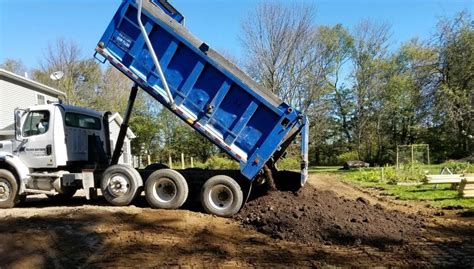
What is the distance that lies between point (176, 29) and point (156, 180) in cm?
342

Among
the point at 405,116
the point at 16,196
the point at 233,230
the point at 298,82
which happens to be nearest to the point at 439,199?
the point at 233,230

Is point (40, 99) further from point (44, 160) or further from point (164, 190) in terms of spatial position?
point (164, 190)

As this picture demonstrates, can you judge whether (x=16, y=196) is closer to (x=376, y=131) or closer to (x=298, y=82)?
(x=298, y=82)

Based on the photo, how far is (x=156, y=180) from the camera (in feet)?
32.8

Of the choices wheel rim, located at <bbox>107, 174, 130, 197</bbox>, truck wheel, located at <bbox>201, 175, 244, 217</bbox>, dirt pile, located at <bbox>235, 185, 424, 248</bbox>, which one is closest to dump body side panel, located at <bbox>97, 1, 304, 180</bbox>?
truck wheel, located at <bbox>201, 175, 244, 217</bbox>

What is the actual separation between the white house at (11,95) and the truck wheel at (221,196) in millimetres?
16216

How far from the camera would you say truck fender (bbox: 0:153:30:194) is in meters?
10.8

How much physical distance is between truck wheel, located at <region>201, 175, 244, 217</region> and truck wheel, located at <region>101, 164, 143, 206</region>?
1.68 metres

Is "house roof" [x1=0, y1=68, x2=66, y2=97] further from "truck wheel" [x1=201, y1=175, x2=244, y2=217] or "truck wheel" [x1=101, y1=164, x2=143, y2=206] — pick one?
"truck wheel" [x1=201, y1=175, x2=244, y2=217]

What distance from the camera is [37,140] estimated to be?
10.7 meters

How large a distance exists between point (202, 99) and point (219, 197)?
2195mm

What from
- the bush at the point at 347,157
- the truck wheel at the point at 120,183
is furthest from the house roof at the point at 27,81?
the bush at the point at 347,157

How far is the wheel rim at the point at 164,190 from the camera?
9984 mm

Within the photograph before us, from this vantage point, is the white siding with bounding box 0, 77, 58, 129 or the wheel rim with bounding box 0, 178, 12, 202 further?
the white siding with bounding box 0, 77, 58, 129
